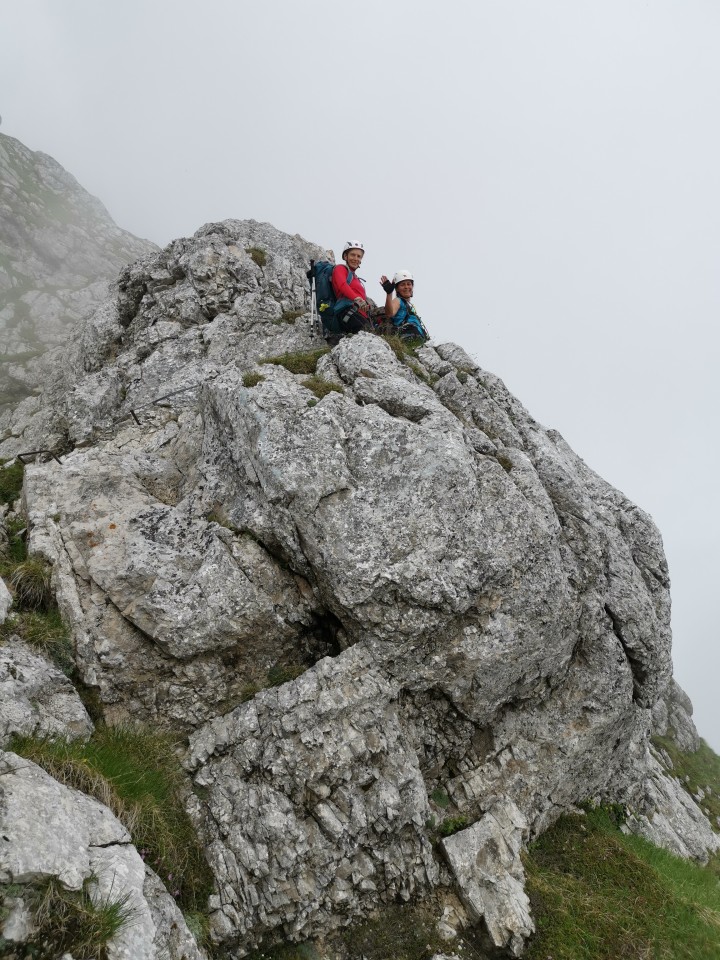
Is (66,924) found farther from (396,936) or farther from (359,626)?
(359,626)

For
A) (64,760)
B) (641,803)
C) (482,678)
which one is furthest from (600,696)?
(64,760)

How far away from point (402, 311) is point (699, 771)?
34698 millimetres

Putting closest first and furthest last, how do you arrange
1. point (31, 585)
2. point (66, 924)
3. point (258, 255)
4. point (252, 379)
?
point (66, 924), point (31, 585), point (252, 379), point (258, 255)

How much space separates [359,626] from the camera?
11344 millimetres

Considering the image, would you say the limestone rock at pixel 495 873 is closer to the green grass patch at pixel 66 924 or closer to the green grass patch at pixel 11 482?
the green grass patch at pixel 66 924

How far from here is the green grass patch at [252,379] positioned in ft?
45.8

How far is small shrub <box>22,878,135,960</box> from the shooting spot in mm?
6066

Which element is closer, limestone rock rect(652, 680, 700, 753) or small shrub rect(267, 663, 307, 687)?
small shrub rect(267, 663, 307, 687)

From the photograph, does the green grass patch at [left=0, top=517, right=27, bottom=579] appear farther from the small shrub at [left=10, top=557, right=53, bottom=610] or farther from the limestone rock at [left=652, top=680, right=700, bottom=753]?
the limestone rock at [left=652, top=680, right=700, bottom=753]

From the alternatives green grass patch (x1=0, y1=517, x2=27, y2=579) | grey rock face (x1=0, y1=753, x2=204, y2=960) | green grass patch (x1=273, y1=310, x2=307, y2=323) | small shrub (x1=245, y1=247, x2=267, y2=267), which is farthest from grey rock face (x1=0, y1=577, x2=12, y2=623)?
small shrub (x1=245, y1=247, x2=267, y2=267)

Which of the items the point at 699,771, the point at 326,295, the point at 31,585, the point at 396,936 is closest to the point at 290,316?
the point at 326,295

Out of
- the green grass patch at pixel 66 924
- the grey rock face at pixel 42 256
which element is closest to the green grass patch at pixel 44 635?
the green grass patch at pixel 66 924

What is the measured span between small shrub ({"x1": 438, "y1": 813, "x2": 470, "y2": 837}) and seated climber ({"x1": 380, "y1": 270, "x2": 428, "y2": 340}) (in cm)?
1490

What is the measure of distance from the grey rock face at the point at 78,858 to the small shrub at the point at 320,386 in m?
9.91
